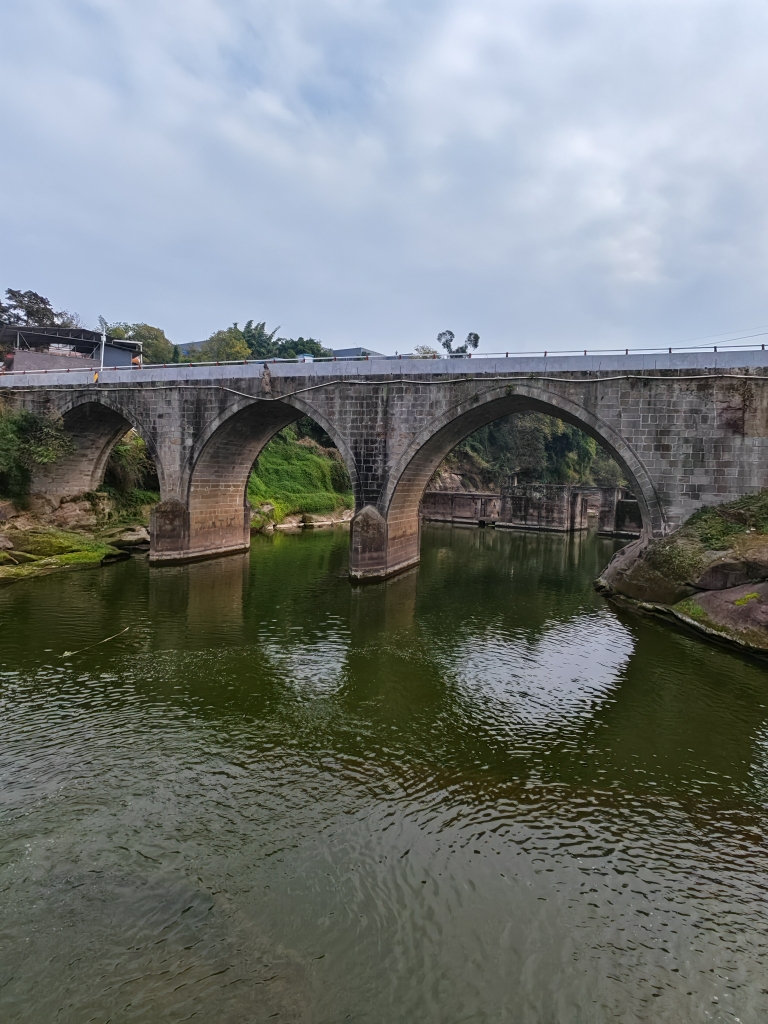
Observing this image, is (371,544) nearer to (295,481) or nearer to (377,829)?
(377,829)

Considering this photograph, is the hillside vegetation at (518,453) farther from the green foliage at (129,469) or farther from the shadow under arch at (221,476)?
the shadow under arch at (221,476)

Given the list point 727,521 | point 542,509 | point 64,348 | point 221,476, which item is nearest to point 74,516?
point 221,476

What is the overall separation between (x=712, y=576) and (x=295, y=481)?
28.8 m

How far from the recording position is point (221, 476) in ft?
82.5

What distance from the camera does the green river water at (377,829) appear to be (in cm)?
495

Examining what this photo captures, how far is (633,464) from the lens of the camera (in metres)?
17.9

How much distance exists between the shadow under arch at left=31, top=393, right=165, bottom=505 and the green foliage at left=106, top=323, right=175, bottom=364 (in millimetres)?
24842

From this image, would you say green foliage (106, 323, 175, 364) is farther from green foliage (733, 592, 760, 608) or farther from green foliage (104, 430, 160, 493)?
green foliage (733, 592, 760, 608)

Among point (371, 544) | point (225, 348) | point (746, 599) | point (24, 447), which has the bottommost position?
point (746, 599)

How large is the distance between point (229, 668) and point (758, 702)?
10.0 metres

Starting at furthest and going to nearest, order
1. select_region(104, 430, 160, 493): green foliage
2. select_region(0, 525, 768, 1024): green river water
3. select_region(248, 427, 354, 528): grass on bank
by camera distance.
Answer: select_region(248, 427, 354, 528): grass on bank
select_region(104, 430, 160, 493): green foliage
select_region(0, 525, 768, 1024): green river water

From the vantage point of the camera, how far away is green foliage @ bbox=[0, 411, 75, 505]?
23578 millimetres

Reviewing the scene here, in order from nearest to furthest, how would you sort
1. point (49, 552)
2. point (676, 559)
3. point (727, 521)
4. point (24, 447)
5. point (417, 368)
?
point (676, 559) < point (727, 521) < point (417, 368) < point (49, 552) < point (24, 447)

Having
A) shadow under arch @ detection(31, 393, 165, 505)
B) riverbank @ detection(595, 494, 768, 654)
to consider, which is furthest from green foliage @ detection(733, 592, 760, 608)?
shadow under arch @ detection(31, 393, 165, 505)
